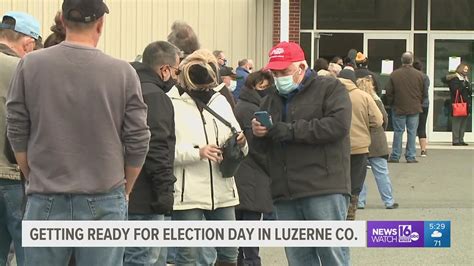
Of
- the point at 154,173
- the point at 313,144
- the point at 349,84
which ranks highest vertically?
the point at 349,84

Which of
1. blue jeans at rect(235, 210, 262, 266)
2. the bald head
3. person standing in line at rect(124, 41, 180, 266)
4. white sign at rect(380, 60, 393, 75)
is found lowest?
blue jeans at rect(235, 210, 262, 266)

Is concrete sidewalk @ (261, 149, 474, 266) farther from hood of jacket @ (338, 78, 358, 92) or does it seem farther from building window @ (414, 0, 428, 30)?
building window @ (414, 0, 428, 30)

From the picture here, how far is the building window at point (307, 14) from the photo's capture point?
17562 mm

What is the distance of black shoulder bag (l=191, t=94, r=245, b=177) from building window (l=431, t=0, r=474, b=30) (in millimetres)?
12724

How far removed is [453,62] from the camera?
A: 1753 centimetres

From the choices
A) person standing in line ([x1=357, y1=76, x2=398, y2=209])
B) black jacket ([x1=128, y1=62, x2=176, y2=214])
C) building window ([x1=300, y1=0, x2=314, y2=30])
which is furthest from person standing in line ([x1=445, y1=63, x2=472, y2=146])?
black jacket ([x1=128, y1=62, x2=176, y2=214])

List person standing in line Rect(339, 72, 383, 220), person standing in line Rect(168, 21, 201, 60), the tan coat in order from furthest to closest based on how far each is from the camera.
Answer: the tan coat → person standing in line Rect(339, 72, 383, 220) → person standing in line Rect(168, 21, 201, 60)

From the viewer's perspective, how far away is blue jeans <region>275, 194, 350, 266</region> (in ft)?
17.3

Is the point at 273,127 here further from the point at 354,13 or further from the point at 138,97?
the point at 354,13

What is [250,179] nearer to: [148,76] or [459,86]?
[148,76]

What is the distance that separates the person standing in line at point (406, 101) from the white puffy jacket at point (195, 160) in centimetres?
934

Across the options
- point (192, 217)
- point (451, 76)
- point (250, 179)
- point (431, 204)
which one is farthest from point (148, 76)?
point (451, 76)

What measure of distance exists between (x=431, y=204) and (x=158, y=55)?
20.9ft

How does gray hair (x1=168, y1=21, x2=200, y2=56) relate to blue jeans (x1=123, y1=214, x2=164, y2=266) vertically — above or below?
above
